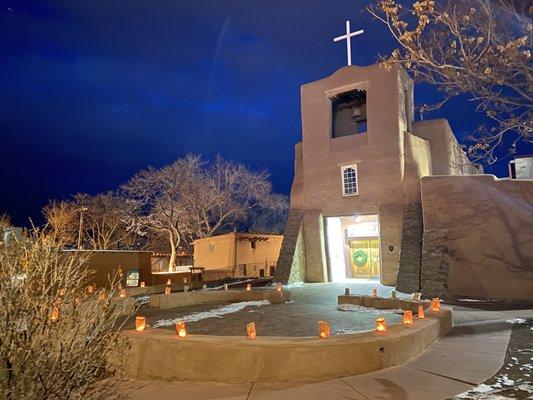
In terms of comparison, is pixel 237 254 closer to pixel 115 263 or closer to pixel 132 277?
pixel 132 277

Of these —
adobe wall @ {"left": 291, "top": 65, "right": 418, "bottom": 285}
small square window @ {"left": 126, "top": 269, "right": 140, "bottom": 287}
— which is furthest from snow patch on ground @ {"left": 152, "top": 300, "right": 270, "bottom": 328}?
small square window @ {"left": 126, "top": 269, "right": 140, "bottom": 287}

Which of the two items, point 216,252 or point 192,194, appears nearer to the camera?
point 216,252

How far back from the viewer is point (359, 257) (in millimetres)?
22469

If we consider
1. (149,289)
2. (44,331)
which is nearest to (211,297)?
(149,289)

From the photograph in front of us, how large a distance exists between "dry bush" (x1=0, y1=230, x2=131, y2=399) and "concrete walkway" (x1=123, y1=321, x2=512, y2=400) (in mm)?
1402

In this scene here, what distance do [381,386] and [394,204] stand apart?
14515 millimetres

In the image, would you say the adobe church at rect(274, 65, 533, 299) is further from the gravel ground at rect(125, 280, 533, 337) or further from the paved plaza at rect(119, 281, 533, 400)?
the paved plaza at rect(119, 281, 533, 400)

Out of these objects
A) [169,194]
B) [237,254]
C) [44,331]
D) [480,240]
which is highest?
[169,194]

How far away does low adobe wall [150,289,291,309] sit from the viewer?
1368 cm

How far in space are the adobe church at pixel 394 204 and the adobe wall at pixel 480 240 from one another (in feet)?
0.11

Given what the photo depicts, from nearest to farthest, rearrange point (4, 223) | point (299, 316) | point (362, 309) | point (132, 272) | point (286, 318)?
point (286, 318)
point (299, 316)
point (362, 309)
point (4, 223)
point (132, 272)

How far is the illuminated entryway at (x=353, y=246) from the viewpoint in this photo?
21.3 m

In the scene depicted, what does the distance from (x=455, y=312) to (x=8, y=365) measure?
1107 centimetres

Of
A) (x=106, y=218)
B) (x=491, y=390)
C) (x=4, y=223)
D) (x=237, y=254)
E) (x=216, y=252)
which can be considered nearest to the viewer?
(x=491, y=390)
